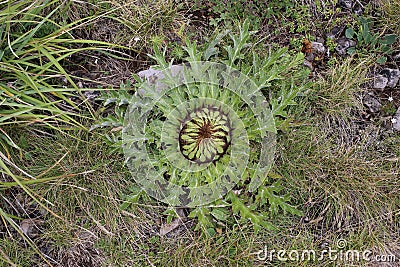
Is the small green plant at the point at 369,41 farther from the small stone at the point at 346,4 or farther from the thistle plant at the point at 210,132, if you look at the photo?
the thistle plant at the point at 210,132

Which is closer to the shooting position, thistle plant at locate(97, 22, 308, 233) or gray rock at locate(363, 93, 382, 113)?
thistle plant at locate(97, 22, 308, 233)

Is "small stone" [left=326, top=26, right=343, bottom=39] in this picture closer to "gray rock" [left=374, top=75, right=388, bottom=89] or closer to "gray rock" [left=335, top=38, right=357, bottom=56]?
"gray rock" [left=335, top=38, right=357, bottom=56]

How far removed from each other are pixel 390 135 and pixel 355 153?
0.96 feet

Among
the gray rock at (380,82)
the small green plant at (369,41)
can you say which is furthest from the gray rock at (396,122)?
the small green plant at (369,41)

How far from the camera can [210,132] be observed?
2555 millimetres

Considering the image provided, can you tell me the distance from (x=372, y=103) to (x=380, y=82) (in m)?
0.16

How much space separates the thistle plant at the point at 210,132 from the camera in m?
2.56

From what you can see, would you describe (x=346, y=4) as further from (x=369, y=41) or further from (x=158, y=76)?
(x=158, y=76)

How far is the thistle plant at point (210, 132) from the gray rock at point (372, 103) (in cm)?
53

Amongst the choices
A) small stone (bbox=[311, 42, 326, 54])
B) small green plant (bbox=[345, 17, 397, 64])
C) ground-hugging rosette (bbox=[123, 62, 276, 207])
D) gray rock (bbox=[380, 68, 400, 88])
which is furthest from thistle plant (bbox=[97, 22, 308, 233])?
gray rock (bbox=[380, 68, 400, 88])

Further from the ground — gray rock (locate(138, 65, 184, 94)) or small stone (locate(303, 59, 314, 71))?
gray rock (locate(138, 65, 184, 94))

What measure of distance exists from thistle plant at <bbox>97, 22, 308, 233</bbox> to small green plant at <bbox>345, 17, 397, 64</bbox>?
53 cm

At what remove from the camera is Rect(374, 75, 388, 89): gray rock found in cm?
293

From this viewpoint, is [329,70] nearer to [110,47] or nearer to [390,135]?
[390,135]
